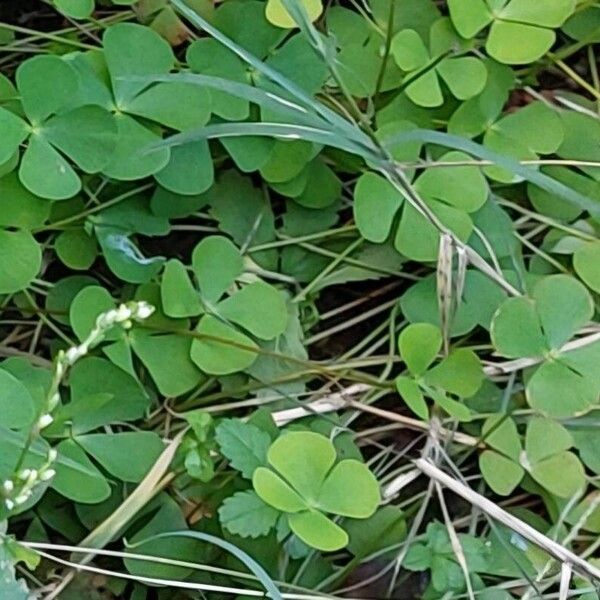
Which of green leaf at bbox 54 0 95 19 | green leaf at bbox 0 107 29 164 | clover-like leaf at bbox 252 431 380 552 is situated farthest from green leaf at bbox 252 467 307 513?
green leaf at bbox 54 0 95 19

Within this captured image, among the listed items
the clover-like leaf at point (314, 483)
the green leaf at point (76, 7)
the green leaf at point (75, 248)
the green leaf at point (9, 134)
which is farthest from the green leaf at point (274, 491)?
the green leaf at point (76, 7)

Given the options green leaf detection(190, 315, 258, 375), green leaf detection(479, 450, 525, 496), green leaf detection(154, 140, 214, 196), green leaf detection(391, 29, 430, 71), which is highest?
green leaf detection(391, 29, 430, 71)

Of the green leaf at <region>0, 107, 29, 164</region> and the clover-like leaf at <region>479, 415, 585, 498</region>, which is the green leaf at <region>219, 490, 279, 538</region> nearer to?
the clover-like leaf at <region>479, 415, 585, 498</region>

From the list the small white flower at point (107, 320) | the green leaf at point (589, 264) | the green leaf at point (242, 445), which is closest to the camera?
the small white flower at point (107, 320)

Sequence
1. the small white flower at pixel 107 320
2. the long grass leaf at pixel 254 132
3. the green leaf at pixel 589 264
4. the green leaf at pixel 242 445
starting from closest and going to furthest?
the small white flower at pixel 107 320 < the long grass leaf at pixel 254 132 < the green leaf at pixel 242 445 < the green leaf at pixel 589 264

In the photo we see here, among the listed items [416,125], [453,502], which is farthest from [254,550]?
[416,125]

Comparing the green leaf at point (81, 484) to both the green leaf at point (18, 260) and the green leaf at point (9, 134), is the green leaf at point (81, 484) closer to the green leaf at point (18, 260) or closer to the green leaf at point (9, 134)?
the green leaf at point (18, 260)
